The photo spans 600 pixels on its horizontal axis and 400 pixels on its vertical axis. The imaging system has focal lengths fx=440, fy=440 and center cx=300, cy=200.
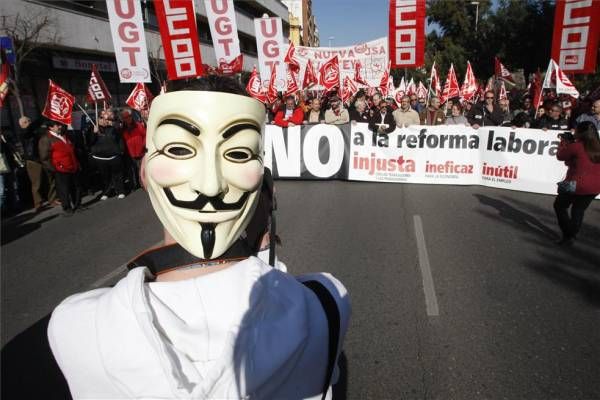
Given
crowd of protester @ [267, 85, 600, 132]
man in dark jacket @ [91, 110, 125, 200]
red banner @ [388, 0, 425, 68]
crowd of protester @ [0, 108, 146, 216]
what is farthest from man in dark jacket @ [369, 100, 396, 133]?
man in dark jacket @ [91, 110, 125, 200]

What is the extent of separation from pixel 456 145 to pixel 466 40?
95.9 feet

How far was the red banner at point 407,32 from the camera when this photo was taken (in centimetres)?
983

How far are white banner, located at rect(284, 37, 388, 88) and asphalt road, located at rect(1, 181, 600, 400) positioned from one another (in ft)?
31.9

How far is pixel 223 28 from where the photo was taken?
980 cm

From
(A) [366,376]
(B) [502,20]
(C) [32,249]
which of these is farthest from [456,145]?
(B) [502,20]

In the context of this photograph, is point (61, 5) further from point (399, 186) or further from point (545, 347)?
point (545, 347)

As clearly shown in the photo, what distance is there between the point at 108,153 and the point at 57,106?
1283 millimetres

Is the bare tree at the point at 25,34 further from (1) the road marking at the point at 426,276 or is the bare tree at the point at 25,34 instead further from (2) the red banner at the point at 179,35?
(1) the road marking at the point at 426,276

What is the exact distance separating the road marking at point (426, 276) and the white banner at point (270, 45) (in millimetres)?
6221

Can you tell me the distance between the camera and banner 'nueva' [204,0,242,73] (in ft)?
31.7

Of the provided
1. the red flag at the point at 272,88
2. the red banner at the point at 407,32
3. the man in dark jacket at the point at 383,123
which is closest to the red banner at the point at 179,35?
the red flag at the point at 272,88

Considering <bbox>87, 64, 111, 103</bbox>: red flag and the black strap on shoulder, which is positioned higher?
<bbox>87, 64, 111, 103</bbox>: red flag

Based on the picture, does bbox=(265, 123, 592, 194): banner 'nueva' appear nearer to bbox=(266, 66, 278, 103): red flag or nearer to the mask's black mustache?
bbox=(266, 66, 278, 103): red flag

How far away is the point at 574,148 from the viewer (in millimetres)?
5254
